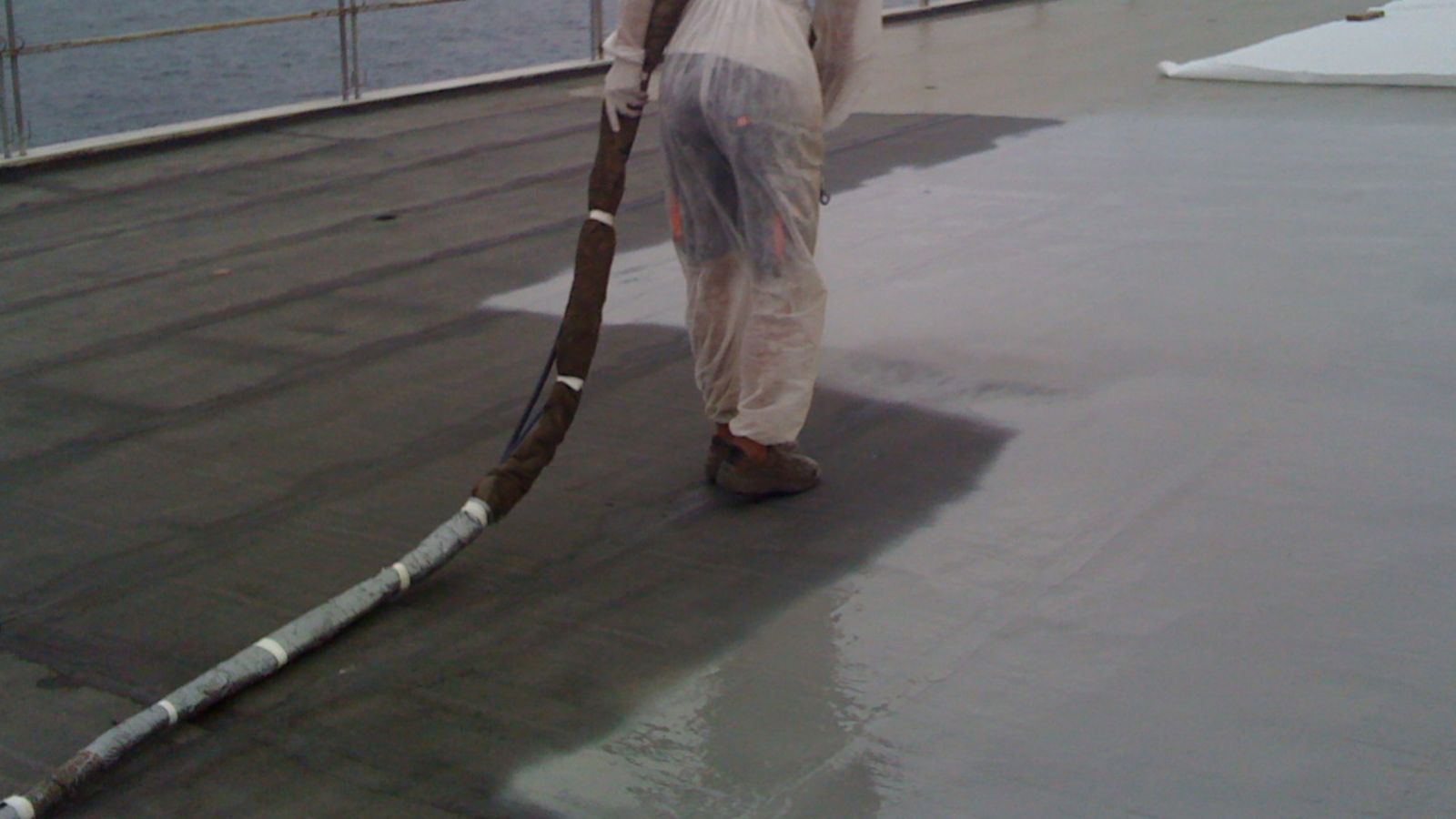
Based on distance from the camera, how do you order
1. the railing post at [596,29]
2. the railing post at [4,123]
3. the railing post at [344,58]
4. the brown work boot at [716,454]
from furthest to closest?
1. the railing post at [596,29]
2. the railing post at [344,58]
3. the railing post at [4,123]
4. the brown work boot at [716,454]

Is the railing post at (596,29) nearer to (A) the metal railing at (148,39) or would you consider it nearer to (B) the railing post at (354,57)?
(A) the metal railing at (148,39)

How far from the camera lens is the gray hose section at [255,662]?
2.72 meters

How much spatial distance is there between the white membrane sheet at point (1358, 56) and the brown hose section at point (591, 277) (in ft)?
20.2

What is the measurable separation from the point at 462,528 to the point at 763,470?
0.72 m

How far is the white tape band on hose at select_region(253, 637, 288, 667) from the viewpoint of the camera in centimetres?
312

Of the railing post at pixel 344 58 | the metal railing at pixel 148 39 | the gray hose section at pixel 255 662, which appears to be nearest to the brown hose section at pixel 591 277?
the gray hose section at pixel 255 662

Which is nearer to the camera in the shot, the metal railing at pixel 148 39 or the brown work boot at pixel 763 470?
the brown work boot at pixel 763 470

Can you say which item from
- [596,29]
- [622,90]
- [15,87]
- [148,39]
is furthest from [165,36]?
[622,90]

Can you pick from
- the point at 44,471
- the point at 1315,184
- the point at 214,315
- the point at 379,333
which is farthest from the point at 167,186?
the point at 1315,184

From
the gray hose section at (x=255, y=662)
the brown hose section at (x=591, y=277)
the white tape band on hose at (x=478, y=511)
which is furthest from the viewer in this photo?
the brown hose section at (x=591, y=277)

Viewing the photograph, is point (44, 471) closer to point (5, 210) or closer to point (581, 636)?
point (581, 636)

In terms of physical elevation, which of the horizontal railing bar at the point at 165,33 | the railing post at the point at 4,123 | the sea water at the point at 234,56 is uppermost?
the horizontal railing bar at the point at 165,33

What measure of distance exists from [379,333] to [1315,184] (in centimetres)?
372

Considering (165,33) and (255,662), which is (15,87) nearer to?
(165,33)
